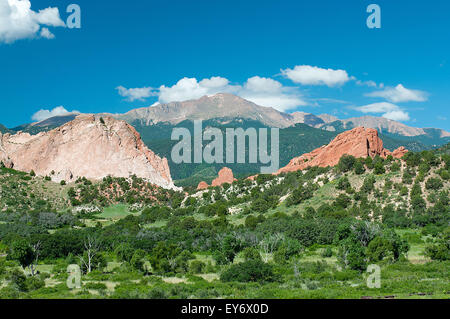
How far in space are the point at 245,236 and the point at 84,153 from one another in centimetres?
6332

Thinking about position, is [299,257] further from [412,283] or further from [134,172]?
Answer: [134,172]

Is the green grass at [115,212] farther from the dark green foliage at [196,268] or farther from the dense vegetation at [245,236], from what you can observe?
the dark green foliage at [196,268]

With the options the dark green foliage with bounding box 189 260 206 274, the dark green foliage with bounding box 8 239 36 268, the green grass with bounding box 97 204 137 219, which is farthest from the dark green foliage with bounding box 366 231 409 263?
the green grass with bounding box 97 204 137 219

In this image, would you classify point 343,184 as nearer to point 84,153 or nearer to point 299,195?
point 299,195

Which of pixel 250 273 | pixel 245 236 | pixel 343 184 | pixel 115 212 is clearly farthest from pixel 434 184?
pixel 115 212

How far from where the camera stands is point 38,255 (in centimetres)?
4306

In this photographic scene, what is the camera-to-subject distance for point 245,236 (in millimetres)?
49438

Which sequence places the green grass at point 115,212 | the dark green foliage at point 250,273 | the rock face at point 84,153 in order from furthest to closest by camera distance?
A: the rock face at point 84,153, the green grass at point 115,212, the dark green foliage at point 250,273

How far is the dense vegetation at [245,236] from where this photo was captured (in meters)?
27.4

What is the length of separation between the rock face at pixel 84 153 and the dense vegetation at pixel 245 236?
5.40m

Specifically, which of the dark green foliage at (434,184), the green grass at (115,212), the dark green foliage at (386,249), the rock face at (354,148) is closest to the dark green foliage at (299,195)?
the rock face at (354,148)

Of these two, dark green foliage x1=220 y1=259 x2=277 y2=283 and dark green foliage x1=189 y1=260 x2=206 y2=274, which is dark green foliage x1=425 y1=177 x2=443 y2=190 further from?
dark green foliage x1=189 y1=260 x2=206 y2=274

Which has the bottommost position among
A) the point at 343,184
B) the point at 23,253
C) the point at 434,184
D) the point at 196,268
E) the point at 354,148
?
the point at 196,268

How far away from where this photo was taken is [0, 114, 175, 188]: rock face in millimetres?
98812
